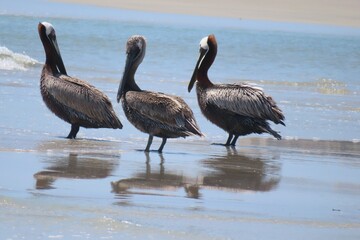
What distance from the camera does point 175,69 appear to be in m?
20.6

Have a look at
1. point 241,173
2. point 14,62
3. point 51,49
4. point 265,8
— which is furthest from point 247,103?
point 265,8

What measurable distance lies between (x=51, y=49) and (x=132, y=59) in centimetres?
134

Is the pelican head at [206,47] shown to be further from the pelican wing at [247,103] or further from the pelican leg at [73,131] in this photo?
the pelican leg at [73,131]

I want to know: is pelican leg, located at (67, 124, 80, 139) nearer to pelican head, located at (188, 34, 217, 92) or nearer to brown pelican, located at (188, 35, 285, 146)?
brown pelican, located at (188, 35, 285, 146)

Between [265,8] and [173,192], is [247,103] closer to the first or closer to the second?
[173,192]

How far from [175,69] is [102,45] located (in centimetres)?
546

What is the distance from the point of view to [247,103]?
10.6 metres

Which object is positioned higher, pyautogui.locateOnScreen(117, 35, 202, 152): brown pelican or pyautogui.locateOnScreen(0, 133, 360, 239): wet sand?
pyautogui.locateOnScreen(117, 35, 202, 152): brown pelican

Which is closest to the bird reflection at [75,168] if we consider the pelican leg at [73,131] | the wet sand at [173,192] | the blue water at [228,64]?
the wet sand at [173,192]

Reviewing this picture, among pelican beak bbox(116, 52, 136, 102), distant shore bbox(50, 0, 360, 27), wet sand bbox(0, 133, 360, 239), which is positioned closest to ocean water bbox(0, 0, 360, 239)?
wet sand bbox(0, 133, 360, 239)

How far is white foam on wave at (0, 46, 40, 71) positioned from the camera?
1742 cm

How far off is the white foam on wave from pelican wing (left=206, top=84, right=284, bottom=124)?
7.18 metres

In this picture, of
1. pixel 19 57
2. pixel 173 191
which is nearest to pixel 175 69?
pixel 19 57

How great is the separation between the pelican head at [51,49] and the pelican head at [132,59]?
49.1 inches
